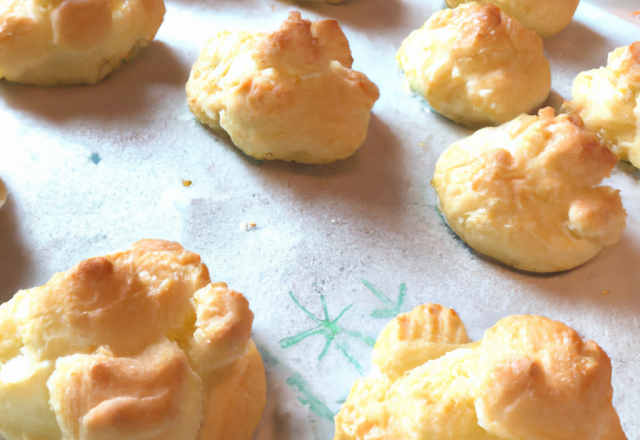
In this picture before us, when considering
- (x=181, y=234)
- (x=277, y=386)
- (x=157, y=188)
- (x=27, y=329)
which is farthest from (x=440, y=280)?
(x=27, y=329)

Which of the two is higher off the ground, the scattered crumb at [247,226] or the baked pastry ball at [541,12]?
the baked pastry ball at [541,12]

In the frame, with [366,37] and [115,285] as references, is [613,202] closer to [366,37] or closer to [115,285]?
[366,37]

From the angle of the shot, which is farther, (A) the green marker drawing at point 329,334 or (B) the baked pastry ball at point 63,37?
(B) the baked pastry ball at point 63,37

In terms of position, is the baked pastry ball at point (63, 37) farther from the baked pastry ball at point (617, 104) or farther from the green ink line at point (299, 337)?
the baked pastry ball at point (617, 104)

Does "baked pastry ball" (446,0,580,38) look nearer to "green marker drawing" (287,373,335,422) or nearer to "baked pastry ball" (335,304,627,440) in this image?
"baked pastry ball" (335,304,627,440)

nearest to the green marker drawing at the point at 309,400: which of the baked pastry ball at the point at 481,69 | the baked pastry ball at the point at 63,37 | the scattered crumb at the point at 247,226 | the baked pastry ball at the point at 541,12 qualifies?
the scattered crumb at the point at 247,226

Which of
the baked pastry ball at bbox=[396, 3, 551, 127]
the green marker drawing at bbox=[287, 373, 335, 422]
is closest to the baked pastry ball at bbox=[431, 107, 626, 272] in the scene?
the baked pastry ball at bbox=[396, 3, 551, 127]

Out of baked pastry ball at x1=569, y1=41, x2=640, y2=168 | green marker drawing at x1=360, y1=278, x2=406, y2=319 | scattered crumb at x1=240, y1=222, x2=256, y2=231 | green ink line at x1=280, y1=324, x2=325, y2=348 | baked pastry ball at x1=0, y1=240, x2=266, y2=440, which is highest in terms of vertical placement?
baked pastry ball at x1=569, y1=41, x2=640, y2=168
